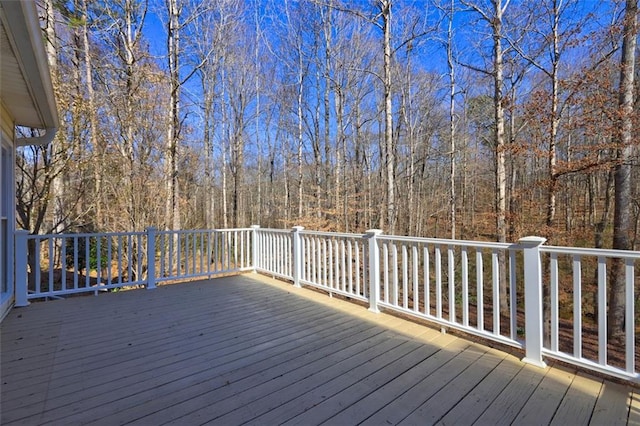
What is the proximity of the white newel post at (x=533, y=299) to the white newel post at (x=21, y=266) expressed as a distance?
5.24 meters

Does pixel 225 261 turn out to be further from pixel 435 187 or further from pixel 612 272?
pixel 435 187

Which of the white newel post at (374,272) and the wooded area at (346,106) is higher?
the wooded area at (346,106)

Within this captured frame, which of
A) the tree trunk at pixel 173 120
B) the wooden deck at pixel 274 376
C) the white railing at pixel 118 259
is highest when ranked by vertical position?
the tree trunk at pixel 173 120

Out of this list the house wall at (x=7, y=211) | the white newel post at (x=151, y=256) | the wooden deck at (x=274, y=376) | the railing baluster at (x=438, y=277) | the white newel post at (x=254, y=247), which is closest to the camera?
the wooden deck at (x=274, y=376)

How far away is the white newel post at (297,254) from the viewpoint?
15.3 feet

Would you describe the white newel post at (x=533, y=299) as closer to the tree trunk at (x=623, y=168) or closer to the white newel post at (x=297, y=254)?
the white newel post at (x=297, y=254)

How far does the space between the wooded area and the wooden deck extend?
3.80 metres

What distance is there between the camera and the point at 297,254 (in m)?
4.67

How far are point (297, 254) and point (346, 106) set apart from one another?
8.53 meters

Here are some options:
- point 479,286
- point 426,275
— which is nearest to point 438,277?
point 426,275

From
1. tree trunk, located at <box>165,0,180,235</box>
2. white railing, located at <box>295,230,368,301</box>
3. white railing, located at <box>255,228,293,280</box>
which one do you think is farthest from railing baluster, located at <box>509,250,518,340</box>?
tree trunk, located at <box>165,0,180,235</box>

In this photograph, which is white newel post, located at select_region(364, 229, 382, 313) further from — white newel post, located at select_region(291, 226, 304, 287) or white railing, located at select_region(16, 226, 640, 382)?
white newel post, located at select_region(291, 226, 304, 287)

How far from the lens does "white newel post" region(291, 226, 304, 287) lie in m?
4.66

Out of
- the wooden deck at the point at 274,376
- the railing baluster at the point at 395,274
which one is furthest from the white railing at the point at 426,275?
the wooden deck at the point at 274,376
